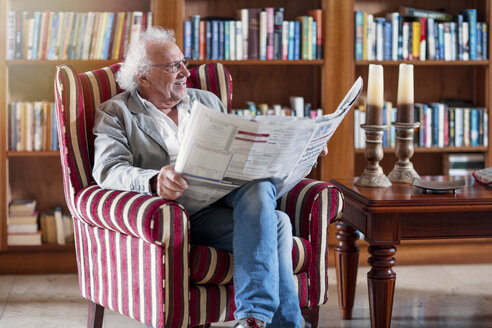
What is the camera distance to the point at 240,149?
1883 mm

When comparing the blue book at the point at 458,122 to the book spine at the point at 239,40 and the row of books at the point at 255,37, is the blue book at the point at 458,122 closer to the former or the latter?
the row of books at the point at 255,37

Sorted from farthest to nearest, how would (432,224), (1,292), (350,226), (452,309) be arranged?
1. (1,292)
2. (452,309)
3. (350,226)
4. (432,224)

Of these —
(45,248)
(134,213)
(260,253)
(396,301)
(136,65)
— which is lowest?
(396,301)

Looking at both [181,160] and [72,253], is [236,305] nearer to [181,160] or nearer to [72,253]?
[181,160]

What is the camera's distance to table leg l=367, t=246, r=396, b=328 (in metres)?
2.27

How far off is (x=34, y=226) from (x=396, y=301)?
1.69 m

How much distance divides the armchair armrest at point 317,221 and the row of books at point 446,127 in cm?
135

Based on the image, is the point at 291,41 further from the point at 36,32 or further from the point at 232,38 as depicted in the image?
the point at 36,32

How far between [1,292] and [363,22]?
2.06 meters

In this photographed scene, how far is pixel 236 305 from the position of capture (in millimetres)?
1953

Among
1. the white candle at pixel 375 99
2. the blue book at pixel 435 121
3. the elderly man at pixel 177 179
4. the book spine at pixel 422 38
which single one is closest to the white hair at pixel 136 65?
the elderly man at pixel 177 179

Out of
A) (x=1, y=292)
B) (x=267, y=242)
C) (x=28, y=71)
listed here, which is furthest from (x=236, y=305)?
(x=28, y=71)

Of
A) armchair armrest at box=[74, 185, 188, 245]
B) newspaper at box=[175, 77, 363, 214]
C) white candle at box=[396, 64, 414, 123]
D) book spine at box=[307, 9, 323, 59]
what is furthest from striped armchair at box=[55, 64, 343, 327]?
book spine at box=[307, 9, 323, 59]

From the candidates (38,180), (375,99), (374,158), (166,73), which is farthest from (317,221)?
(38,180)
